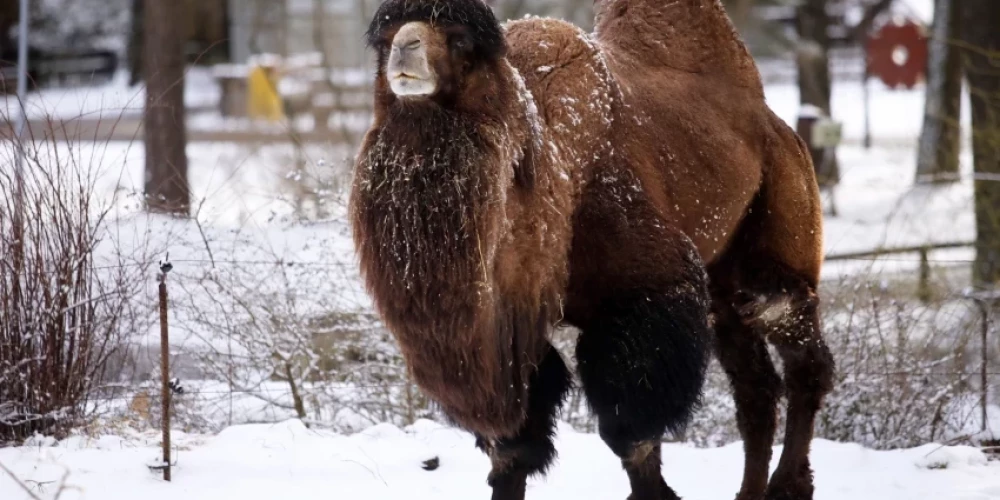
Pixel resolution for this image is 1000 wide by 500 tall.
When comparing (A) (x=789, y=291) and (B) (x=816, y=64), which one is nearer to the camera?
(A) (x=789, y=291)

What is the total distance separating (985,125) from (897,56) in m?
18.8

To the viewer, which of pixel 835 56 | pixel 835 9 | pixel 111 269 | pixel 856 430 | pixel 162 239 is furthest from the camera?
pixel 835 56

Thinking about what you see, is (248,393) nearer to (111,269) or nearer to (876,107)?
(111,269)

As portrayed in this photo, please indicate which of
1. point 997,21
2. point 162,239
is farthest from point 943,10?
point 162,239

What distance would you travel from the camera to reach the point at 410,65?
4023 mm

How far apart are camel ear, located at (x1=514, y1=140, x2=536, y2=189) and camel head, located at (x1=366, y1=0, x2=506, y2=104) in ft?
0.96

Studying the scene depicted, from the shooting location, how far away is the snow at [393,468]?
5.62m

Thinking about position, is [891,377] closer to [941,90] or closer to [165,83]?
[165,83]

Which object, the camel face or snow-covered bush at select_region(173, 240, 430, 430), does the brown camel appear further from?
snow-covered bush at select_region(173, 240, 430, 430)

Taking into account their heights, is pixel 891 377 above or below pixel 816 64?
below

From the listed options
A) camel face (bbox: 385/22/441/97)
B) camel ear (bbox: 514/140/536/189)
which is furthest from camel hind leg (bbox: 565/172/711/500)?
camel face (bbox: 385/22/441/97)

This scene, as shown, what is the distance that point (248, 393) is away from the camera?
728cm

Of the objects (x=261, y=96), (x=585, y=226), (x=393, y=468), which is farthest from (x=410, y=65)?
(x=261, y=96)

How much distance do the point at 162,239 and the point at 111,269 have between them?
71cm
